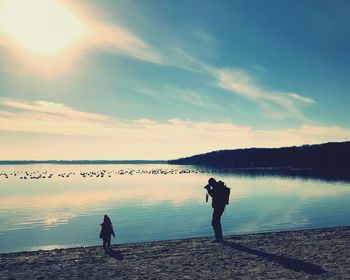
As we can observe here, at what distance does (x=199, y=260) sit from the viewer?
47.4 feet

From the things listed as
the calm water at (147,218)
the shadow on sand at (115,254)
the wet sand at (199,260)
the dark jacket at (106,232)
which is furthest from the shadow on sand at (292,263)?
the calm water at (147,218)

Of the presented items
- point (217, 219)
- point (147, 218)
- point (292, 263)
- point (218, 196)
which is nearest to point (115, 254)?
point (217, 219)

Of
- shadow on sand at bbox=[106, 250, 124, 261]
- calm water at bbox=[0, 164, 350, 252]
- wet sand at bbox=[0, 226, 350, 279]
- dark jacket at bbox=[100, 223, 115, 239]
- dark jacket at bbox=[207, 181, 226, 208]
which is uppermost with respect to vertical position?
dark jacket at bbox=[207, 181, 226, 208]

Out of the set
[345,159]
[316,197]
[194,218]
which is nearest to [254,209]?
[194,218]

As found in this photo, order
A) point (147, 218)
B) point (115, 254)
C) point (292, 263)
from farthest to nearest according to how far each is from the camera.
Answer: point (147, 218) < point (115, 254) < point (292, 263)

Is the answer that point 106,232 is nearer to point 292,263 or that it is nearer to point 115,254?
point 115,254

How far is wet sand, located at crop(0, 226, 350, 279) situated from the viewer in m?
12.6

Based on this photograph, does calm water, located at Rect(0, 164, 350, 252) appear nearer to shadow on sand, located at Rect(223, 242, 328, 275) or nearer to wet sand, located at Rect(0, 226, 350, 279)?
wet sand, located at Rect(0, 226, 350, 279)

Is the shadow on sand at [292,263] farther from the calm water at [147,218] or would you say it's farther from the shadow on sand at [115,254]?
the calm water at [147,218]

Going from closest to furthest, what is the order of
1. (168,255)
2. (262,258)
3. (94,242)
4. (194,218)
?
(262,258), (168,255), (94,242), (194,218)

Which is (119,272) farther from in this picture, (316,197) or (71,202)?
(316,197)

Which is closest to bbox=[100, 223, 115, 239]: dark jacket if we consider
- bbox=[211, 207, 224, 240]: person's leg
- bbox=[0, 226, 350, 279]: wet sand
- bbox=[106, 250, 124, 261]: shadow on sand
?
bbox=[0, 226, 350, 279]: wet sand

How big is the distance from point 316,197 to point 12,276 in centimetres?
5185

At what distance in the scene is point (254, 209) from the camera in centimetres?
4516
